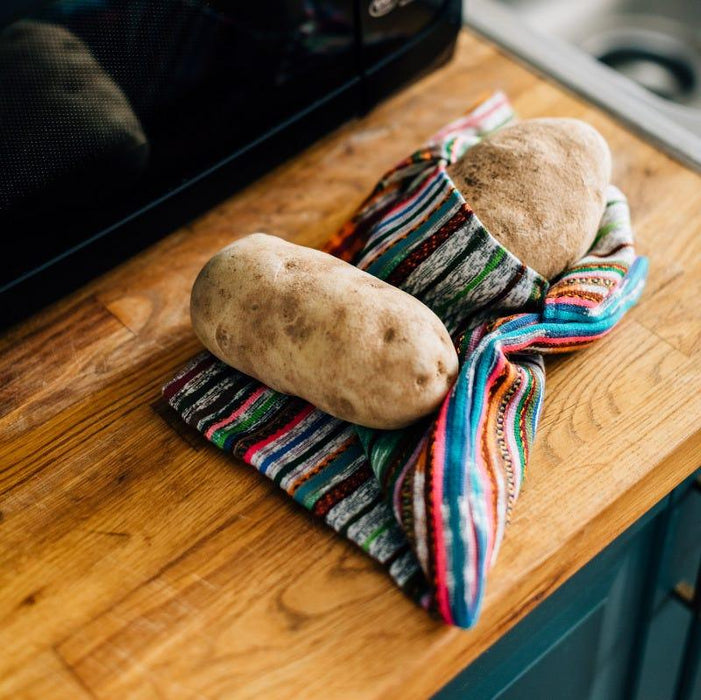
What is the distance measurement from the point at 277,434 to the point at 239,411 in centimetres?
4

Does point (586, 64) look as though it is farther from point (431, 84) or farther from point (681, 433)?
point (681, 433)

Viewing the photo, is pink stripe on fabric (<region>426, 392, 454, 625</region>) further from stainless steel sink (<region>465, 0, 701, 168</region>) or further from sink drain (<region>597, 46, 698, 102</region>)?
sink drain (<region>597, 46, 698, 102</region>)

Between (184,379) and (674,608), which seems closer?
(184,379)

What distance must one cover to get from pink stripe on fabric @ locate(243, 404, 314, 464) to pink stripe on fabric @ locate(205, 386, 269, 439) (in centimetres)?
3

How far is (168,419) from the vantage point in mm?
661

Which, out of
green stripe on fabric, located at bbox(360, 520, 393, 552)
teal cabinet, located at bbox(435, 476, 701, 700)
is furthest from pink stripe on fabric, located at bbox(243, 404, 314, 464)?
teal cabinet, located at bbox(435, 476, 701, 700)

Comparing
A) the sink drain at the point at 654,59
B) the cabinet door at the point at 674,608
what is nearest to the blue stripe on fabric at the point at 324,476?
the cabinet door at the point at 674,608

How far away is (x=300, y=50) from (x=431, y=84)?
21 cm

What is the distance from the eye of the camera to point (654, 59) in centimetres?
116

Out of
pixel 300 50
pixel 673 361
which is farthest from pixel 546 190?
pixel 300 50

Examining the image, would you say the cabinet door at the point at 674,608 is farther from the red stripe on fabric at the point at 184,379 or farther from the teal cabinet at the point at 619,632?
the red stripe on fabric at the point at 184,379

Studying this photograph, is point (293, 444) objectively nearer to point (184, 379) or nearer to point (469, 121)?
point (184, 379)

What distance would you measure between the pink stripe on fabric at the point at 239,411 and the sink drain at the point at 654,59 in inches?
29.6

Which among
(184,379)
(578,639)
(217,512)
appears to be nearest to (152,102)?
(184,379)
